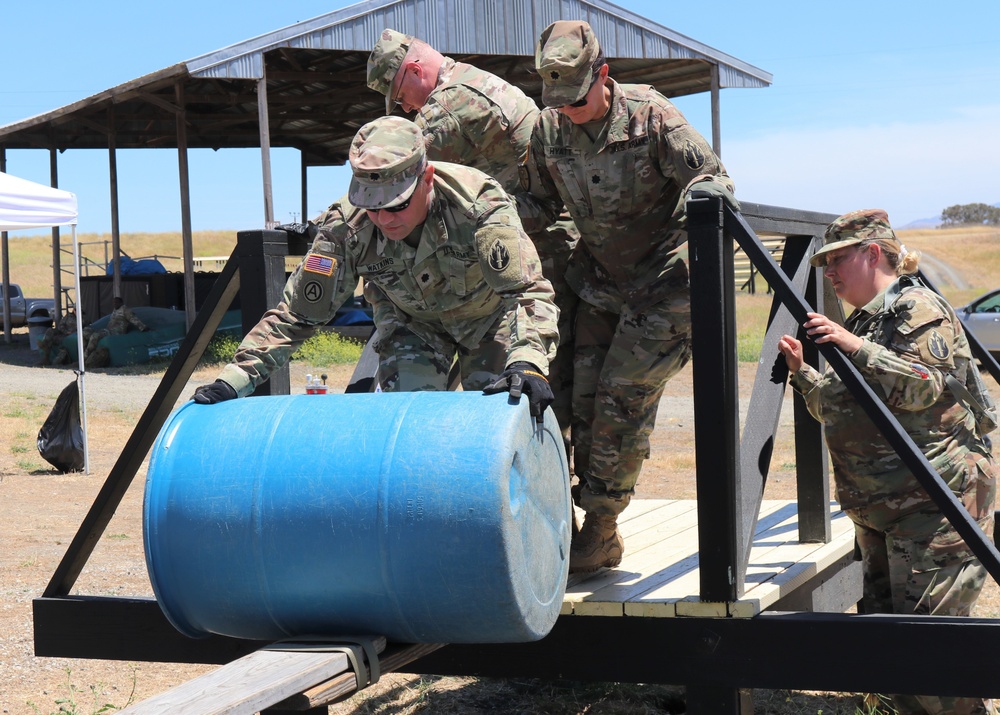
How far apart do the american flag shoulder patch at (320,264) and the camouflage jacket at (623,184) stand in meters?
0.96

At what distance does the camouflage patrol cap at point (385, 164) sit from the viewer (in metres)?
3.06

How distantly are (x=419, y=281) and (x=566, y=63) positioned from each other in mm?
844

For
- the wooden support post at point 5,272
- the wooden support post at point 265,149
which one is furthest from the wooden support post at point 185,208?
the wooden support post at point 5,272

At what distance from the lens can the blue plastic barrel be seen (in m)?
2.60

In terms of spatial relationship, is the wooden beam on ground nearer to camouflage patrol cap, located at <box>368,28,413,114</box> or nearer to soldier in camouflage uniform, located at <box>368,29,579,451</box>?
soldier in camouflage uniform, located at <box>368,29,579,451</box>

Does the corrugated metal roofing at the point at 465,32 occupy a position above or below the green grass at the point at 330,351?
above

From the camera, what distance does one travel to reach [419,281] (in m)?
3.48

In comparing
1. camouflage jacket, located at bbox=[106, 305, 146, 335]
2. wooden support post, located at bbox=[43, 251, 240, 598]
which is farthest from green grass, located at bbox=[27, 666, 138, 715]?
camouflage jacket, located at bbox=[106, 305, 146, 335]

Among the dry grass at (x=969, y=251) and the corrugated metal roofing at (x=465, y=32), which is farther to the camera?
the dry grass at (x=969, y=251)

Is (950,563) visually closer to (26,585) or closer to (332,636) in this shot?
(332,636)

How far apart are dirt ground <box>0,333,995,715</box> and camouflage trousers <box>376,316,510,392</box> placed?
1.74 metres

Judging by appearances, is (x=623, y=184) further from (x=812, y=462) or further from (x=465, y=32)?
(x=465, y=32)

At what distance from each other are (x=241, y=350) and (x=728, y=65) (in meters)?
15.1

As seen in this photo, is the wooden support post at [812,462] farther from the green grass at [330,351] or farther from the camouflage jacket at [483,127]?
the green grass at [330,351]
